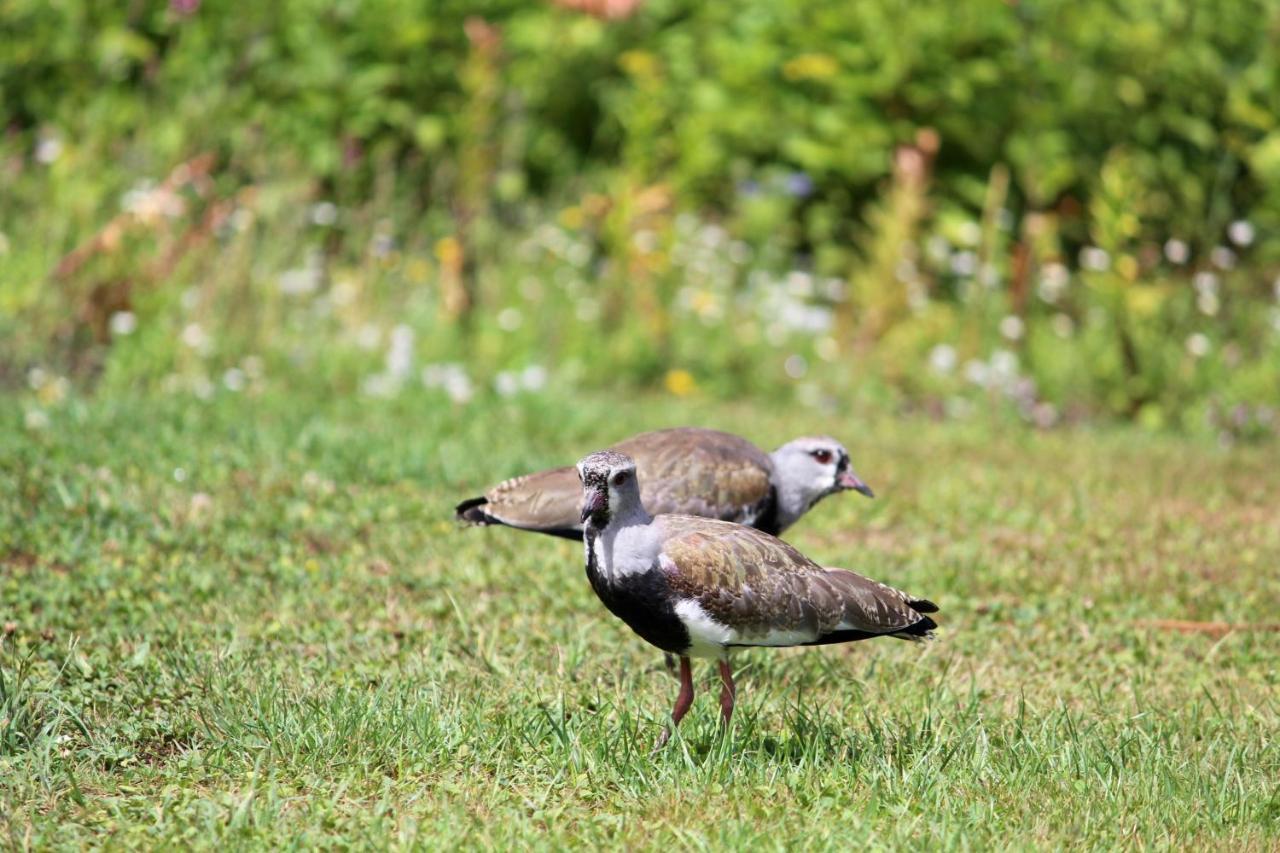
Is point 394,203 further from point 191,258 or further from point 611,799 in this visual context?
point 611,799

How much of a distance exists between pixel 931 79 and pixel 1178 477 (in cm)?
402

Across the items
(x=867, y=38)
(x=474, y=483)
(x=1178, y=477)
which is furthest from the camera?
(x=867, y=38)

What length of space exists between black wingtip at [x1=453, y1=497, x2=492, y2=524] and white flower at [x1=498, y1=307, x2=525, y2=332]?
5.07 m

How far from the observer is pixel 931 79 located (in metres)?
11.3

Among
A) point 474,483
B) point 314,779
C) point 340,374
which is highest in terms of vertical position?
point 314,779

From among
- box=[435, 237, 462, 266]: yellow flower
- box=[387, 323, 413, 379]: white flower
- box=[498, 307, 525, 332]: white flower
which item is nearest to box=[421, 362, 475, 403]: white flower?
box=[387, 323, 413, 379]: white flower

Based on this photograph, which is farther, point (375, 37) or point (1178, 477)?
point (375, 37)

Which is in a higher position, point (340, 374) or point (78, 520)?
point (78, 520)

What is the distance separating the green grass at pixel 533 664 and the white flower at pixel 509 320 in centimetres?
186

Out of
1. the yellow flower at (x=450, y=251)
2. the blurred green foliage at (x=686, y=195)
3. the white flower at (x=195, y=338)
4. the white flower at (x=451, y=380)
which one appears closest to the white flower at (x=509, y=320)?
the blurred green foliage at (x=686, y=195)

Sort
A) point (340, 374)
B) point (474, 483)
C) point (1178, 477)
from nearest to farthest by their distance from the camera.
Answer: point (474, 483) < point (1178, 477) < point (340, 374)

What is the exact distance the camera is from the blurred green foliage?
9.82 metres

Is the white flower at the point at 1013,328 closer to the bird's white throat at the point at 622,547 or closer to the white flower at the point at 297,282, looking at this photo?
the white flower at the point at 297,282

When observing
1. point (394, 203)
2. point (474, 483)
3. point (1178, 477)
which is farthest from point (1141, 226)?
point (474, 483)
